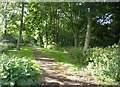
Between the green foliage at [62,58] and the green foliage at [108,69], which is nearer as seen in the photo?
the green foliage at [108,69]

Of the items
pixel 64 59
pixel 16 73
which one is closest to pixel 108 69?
pixel 16 73

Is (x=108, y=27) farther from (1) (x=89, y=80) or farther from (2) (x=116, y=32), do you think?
(1) (x=89, y=80)

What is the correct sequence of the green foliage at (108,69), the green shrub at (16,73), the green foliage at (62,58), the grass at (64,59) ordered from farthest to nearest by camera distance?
the green foliage at (62,58) < the grass at (64,59) < the green foliage at (108,69) < the green shrub at (16,73)

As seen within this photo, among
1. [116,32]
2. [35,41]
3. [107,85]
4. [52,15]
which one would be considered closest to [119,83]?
[107,85]

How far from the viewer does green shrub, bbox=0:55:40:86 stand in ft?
19.2

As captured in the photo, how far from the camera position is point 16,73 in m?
5.95

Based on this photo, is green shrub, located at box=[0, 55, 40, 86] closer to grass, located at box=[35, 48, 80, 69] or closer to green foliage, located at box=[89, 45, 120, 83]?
green foliage, located at box=[89, 45, 120, 83]

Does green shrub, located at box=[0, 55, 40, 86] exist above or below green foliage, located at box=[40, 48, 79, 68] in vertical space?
above

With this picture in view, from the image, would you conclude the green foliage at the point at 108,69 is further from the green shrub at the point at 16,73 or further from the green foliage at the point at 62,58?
the green foliage at the point at 62,58

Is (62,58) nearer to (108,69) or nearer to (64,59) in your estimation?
(64,59)

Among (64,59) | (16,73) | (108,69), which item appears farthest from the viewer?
(64,59)

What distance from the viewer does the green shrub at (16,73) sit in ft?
19.2

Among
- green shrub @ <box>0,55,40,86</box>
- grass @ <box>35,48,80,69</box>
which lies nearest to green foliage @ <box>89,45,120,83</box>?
grass @ <box>35,48,80,69</box>

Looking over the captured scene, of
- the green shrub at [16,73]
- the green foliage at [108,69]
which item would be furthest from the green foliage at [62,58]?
the green shrub at [16,73]
